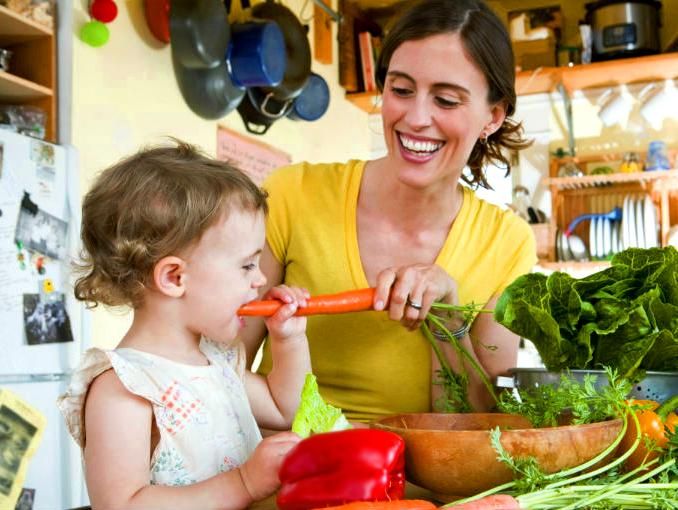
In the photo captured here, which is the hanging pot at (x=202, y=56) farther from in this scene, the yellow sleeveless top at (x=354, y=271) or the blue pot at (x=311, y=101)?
the yellow sleeveless top at (x=354, y=271)

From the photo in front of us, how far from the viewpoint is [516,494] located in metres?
0.86

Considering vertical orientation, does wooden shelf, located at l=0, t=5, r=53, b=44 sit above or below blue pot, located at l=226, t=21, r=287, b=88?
below

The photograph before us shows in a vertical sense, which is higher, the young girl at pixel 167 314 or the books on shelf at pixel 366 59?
the books on shelf at pixel 366 59

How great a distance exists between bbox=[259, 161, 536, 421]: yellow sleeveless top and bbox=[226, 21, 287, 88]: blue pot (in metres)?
1.88

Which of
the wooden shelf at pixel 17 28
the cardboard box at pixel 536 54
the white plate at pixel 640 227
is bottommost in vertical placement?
the white plate at pixel 640 227

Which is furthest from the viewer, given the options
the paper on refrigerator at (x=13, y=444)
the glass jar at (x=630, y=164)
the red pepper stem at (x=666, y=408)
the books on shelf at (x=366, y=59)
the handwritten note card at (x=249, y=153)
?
the books on shelf at (x=366, y=59)

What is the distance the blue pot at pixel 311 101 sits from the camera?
4.22 m

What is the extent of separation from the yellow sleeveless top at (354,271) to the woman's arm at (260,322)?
13 millimetres

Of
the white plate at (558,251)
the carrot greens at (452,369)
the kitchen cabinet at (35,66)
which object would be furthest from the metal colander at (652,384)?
the white plate at (558,251)

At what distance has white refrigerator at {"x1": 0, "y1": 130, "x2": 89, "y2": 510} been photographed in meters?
2.49

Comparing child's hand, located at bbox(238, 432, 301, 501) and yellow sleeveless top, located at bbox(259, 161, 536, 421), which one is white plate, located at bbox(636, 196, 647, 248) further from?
child's hand, located at bbox(238, 432, 301, 501)

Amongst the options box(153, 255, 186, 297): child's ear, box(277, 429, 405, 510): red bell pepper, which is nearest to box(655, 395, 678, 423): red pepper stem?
box(277, 429, 405, 510): red bell pepper

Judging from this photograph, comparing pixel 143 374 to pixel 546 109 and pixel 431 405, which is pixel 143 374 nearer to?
pixel 431 405

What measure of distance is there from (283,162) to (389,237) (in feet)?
8.86
